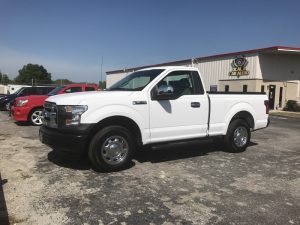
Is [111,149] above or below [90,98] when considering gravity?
below

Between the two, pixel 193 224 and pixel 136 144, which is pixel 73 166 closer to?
pixel 136 144

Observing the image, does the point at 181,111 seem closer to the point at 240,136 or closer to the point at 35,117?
the point at 240,136

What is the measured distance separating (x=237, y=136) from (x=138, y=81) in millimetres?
2963

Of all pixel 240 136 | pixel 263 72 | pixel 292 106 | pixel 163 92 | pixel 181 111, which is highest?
pixel 263 72

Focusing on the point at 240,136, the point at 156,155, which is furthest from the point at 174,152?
the point at 240,136

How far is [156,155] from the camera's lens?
7.59m

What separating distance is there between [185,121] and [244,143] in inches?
86.6

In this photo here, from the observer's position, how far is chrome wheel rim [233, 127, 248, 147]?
8156 mm

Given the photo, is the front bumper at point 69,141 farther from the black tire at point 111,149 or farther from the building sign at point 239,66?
the building sign at point 239,66

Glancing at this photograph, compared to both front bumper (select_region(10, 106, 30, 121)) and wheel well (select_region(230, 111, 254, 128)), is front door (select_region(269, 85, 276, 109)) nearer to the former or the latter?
wheel well (select_region(230, 111, 254, 128))

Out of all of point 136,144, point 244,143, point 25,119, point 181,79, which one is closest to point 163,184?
point 136,144

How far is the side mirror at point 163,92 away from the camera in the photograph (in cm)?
645

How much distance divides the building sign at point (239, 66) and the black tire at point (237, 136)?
20.7 meters

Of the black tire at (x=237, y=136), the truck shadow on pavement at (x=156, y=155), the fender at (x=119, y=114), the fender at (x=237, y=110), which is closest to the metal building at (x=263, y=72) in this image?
the fender at (x=237, y=110)
